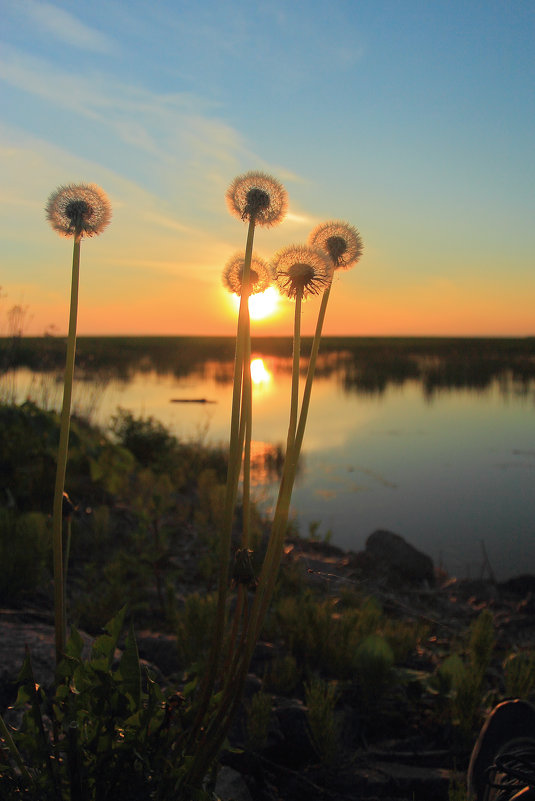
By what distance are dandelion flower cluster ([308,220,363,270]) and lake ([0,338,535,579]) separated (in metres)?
0.61

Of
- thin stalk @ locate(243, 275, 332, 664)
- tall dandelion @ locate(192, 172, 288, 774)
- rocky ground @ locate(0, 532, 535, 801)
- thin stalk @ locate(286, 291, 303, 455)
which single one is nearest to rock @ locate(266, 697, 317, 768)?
rocky ground @ locate(0, 532, 535, 801)

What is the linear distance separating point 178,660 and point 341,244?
2.17 metres

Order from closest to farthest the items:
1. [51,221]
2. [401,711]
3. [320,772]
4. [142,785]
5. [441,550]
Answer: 1. [142,785]
2. [51,221]
3. [320,772]
4. [401,711]
5. [441,550]

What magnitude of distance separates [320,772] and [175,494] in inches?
209

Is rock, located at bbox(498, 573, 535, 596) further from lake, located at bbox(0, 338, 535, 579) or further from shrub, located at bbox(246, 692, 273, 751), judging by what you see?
shrub, located at bbox(246, 692, 273, 751)

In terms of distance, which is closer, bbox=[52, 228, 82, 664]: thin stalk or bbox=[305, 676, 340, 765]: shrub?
bbox=[52, 228, 82, 664]: thin stalk

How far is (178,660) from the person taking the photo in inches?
113

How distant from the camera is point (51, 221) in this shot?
159 cm

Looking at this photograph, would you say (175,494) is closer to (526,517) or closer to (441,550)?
(441,550)

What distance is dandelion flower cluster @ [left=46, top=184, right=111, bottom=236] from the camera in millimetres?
1570

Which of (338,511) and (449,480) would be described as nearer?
(338,511)

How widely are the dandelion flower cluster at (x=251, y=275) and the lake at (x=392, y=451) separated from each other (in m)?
0.54

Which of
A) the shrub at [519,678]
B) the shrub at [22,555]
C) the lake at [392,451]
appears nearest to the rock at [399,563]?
the lake at [392,451]

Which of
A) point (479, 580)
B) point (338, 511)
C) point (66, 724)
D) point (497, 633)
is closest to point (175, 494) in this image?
→ point (338, 511)
